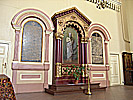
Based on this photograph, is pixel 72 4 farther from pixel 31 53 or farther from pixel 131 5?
pixel 131 5

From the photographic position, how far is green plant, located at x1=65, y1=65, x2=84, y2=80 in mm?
5821

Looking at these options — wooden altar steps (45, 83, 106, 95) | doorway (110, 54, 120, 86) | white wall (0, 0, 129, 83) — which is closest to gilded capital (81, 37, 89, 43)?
white wall (0, 0, 129, 83)

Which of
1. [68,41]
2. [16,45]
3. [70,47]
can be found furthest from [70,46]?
[16,45]

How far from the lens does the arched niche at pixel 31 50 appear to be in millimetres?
5195

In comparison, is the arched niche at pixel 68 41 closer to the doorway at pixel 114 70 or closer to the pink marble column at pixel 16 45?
the pink marble column at pixel 16 45

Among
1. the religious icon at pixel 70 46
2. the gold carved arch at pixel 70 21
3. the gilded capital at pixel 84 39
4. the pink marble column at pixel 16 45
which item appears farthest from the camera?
the gilded capital at pixel 84 39

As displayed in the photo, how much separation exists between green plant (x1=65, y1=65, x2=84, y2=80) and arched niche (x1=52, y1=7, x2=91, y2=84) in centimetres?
16

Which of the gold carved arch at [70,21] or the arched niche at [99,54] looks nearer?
the gold carved arch at [70,21]

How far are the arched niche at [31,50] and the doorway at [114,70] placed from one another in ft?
13.0

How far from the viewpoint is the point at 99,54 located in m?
7.32

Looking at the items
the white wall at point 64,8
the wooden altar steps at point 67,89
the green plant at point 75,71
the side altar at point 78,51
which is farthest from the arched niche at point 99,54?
the wooden altar steps at point 67,89

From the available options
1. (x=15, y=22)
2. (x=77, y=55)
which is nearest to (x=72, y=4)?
(x=77, y=55)

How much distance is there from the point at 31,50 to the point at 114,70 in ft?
16.2

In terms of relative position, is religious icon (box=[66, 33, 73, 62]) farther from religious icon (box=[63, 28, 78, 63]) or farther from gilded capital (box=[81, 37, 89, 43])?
gilded capital (box=[81, 37, 89, 43])
